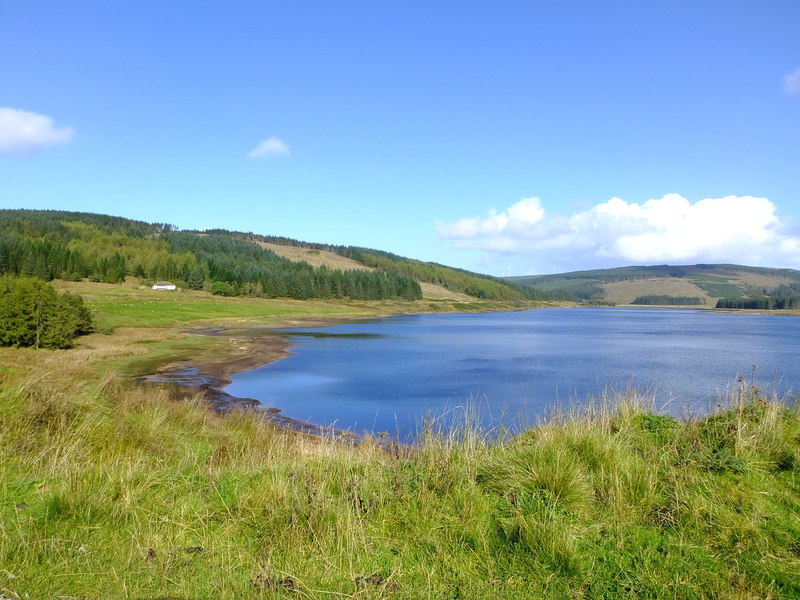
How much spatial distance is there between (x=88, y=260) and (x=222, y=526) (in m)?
120

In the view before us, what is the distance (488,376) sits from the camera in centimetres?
2839

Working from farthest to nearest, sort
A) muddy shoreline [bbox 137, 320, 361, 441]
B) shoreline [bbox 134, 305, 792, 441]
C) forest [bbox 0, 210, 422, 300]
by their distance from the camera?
1. forest [bbox 0, 210, 422, 300]
2. shoreline [bbox 134, 305, 792, 441]
3. muddy shoreline [bbox 137, 320, 361, 441]

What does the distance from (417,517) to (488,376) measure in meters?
24.3

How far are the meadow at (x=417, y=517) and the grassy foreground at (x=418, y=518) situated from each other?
0.02 meters

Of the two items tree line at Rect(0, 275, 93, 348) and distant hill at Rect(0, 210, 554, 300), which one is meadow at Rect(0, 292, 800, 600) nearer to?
tree line at Rect(0, 275, 93, 348)

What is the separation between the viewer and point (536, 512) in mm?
4668

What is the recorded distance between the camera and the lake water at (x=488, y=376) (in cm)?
1880

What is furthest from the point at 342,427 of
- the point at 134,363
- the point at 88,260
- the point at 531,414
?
the point at 88,260

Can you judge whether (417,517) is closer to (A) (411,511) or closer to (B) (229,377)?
(A) (411,511)

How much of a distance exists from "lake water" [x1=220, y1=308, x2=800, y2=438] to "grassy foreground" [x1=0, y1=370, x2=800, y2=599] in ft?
15.3

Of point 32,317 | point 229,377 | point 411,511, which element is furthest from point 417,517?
point 32,317

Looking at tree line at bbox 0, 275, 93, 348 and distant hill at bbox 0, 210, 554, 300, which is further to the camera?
distant hill at bbox 0, 210, 554, 300

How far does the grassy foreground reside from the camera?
12.0 ft

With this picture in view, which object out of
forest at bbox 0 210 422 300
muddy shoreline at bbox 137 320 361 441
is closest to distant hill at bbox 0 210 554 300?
forest at bbox 0 210 422 300
